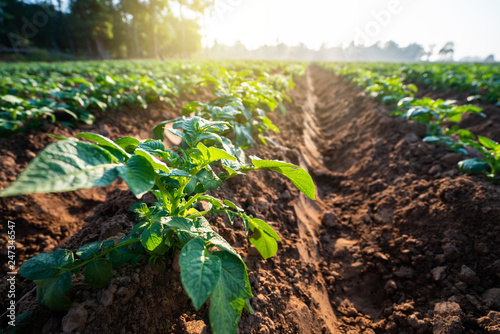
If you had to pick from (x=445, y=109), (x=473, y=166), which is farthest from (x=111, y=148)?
(x=445, y=109)

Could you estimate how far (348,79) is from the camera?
8922mm

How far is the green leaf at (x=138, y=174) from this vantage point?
616 millimetres

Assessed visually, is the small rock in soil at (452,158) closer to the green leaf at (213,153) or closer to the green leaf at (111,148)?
the green leaf at (213,153)

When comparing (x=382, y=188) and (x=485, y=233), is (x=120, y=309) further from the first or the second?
(x=382, y=188)

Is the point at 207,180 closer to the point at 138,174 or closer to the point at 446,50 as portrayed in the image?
the point at 138,174

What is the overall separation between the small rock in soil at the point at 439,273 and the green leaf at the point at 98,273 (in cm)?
206

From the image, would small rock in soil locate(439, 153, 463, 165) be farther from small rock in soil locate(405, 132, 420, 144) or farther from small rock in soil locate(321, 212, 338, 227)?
small rock in soil locate(321, 212, 338, 227)

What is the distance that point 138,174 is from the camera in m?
0.68

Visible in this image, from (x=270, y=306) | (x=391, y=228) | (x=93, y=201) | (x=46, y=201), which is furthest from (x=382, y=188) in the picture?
(x=46, y=201)

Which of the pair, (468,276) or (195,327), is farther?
(468,276)

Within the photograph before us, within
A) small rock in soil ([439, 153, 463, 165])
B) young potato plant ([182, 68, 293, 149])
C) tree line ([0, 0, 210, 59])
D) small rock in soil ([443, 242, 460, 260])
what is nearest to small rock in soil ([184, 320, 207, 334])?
young potato plant ([182, 68, 293, 149])

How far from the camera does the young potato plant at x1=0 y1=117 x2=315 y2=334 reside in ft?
1.90

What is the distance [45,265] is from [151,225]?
1.41ft

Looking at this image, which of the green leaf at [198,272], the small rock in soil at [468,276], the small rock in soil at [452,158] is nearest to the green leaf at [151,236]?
the green leaf at [198,272]
